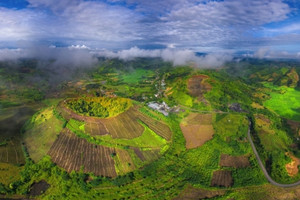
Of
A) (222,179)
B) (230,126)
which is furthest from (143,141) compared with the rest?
(230,126)

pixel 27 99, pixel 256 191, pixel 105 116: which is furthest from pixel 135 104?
pixel 27 99

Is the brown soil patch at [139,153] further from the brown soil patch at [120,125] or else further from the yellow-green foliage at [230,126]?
the yellow-green foliage at [230,126]

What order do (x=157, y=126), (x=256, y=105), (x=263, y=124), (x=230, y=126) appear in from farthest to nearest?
(x=256, y=105) → (x=263, y=124) → (x=157, y=126) → (x=230, y=126)

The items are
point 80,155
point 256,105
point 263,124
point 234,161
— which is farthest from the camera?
point 256,105

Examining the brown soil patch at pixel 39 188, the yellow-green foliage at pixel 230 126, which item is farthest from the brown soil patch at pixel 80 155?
the yellow-green foliage at pixel 230 126

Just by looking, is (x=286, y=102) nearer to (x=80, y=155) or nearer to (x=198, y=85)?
(x=198, y=85)
